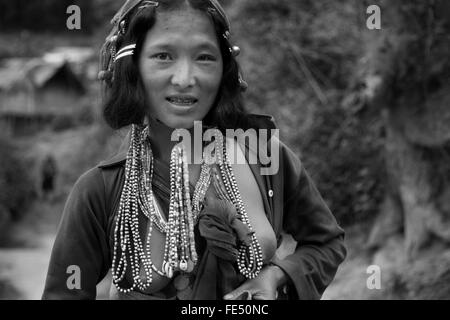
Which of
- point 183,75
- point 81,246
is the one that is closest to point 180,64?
point 183,75

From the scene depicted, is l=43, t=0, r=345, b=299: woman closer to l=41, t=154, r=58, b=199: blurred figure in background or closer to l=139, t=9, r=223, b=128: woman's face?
l=139, t=9, r=223, b=128: woman's face

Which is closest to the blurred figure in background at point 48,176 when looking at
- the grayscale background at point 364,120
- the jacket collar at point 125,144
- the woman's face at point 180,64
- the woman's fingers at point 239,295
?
the grayscale background at point 364,120

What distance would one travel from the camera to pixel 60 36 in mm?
21609

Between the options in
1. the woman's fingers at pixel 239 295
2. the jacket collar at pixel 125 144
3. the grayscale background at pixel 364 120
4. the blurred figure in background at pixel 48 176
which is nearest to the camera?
the woman's fingers at pixel 239 295

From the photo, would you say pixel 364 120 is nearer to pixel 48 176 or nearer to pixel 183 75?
pixel 183 75

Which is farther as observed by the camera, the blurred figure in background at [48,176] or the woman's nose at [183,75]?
the blurred figure in background at [48,176]

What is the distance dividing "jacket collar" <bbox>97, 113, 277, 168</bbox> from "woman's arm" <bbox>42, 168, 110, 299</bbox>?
0.05 metres

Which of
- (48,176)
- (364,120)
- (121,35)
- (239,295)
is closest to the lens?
(239,295)

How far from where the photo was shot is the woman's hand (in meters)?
1.66

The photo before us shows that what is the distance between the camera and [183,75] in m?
1.67

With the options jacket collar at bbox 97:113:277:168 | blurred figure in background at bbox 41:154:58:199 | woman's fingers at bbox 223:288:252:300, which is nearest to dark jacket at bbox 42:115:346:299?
jacket collar at bbox 97:113:277:168

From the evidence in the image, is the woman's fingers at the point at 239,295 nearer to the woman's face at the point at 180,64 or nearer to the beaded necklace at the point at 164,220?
the beaded necklace at the point at 164,220

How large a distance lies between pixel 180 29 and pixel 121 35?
183 millimetres

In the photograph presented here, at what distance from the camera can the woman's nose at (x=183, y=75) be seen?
1673mm
